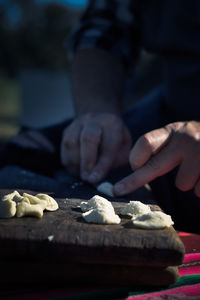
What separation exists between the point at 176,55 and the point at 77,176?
0.67m

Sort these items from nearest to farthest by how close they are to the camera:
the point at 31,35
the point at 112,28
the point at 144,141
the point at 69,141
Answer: the point at 144,141 < the point at 69,141 < the point at 112,28 < the point at 31,35

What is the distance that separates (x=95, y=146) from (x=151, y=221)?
51 centimetres

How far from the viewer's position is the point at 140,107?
1606 millimetres

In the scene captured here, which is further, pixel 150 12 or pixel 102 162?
pixel 150 12

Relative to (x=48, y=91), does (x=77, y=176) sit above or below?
below

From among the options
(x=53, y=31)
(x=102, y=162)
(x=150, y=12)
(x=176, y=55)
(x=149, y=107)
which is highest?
(x=53, y=31)

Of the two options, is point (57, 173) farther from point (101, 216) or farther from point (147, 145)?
point (101, 216)

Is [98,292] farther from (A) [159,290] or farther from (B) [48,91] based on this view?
(B) [48,91]

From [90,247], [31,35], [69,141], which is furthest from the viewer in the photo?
[31,35]

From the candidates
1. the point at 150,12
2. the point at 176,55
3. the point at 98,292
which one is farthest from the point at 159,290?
the point at 150,12

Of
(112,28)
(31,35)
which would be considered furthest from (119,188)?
(31,35)

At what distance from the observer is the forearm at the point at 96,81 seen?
1.44 meters

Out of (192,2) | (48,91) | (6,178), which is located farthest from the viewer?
(48,91)

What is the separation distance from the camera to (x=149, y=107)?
5.04 ft
